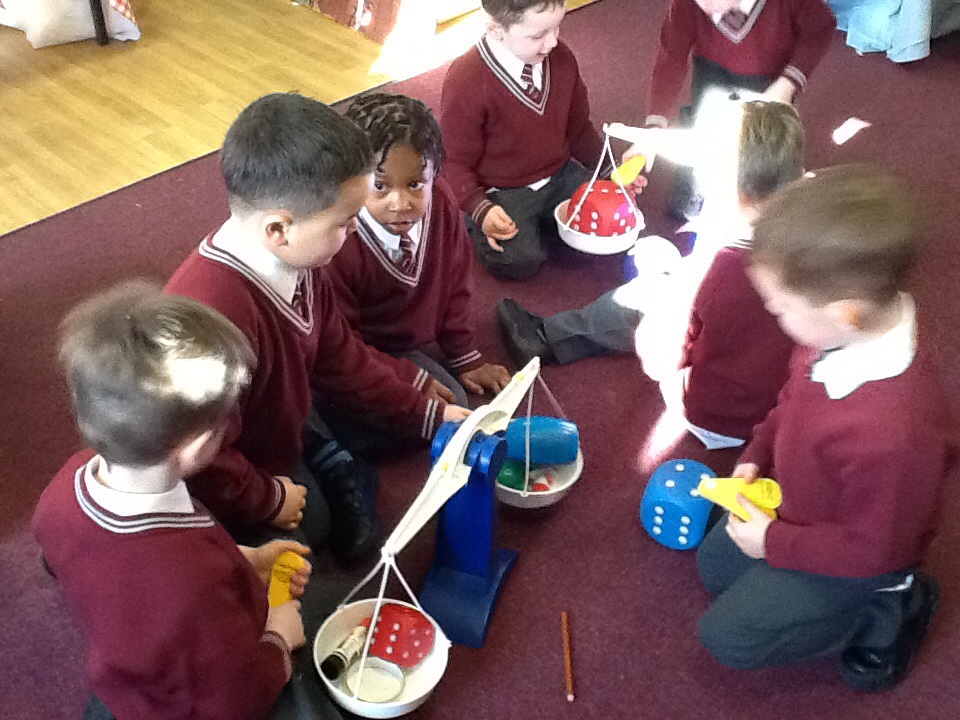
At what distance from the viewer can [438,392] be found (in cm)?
138

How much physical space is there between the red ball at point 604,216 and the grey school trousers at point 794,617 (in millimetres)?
760

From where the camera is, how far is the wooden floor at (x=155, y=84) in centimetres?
205

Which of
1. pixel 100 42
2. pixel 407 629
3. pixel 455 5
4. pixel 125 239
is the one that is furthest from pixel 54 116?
pixel 407 629

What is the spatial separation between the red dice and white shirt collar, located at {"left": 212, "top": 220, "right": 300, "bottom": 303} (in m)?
0.42

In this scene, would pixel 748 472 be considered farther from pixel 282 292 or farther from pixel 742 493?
pixel 282 292

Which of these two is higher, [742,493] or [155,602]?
[155,602]

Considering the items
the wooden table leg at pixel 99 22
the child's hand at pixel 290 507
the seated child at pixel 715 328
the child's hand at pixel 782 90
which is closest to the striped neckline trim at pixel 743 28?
the child's hand at pixel 782 90

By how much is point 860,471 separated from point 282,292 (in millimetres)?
677

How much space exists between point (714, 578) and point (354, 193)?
27.5 inches

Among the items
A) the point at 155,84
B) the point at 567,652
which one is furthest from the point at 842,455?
the point at 155,84

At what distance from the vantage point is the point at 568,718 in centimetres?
112

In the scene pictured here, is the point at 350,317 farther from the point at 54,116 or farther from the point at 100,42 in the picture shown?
the point at 100,42

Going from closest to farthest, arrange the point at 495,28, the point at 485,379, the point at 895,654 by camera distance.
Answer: the point at 895,654 < the point at 485,379 < the point at 495,28

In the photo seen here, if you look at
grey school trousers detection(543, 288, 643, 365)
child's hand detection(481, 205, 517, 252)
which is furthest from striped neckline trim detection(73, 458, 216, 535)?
child's hand detection(481, 205, 517, 252)
